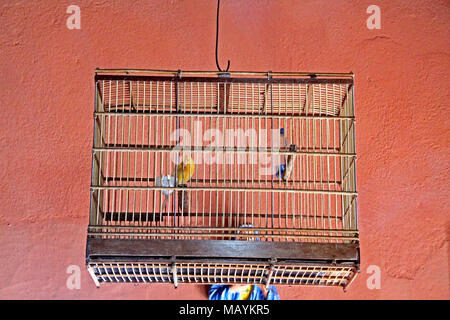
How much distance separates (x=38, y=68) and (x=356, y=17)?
5.48 ft

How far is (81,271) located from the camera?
2.54 meters

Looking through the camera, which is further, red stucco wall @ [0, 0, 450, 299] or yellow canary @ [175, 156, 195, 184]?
red stucco wall @ [0, 0, 450, 299]

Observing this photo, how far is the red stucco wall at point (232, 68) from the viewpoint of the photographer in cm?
258

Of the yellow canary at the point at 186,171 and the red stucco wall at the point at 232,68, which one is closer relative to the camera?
the yellow canary at the point at 186,171

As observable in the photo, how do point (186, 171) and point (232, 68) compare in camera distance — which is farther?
point (232, 68)

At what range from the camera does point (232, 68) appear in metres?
2.80

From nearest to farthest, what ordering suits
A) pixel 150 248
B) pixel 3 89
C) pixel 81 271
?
pixel 150 248 → pixel 81 271 → pixel 3 89

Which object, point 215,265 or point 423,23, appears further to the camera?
point 423,23

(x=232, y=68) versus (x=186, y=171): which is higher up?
(x=232, y=68)

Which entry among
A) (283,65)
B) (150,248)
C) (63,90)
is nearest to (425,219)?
(283,65)

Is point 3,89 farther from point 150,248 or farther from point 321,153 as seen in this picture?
point 321,153

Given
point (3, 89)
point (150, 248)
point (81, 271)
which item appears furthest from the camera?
point (3, 89)

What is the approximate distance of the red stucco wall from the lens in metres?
2.58

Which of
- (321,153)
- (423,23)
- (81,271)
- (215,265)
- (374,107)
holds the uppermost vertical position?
(423,23)
